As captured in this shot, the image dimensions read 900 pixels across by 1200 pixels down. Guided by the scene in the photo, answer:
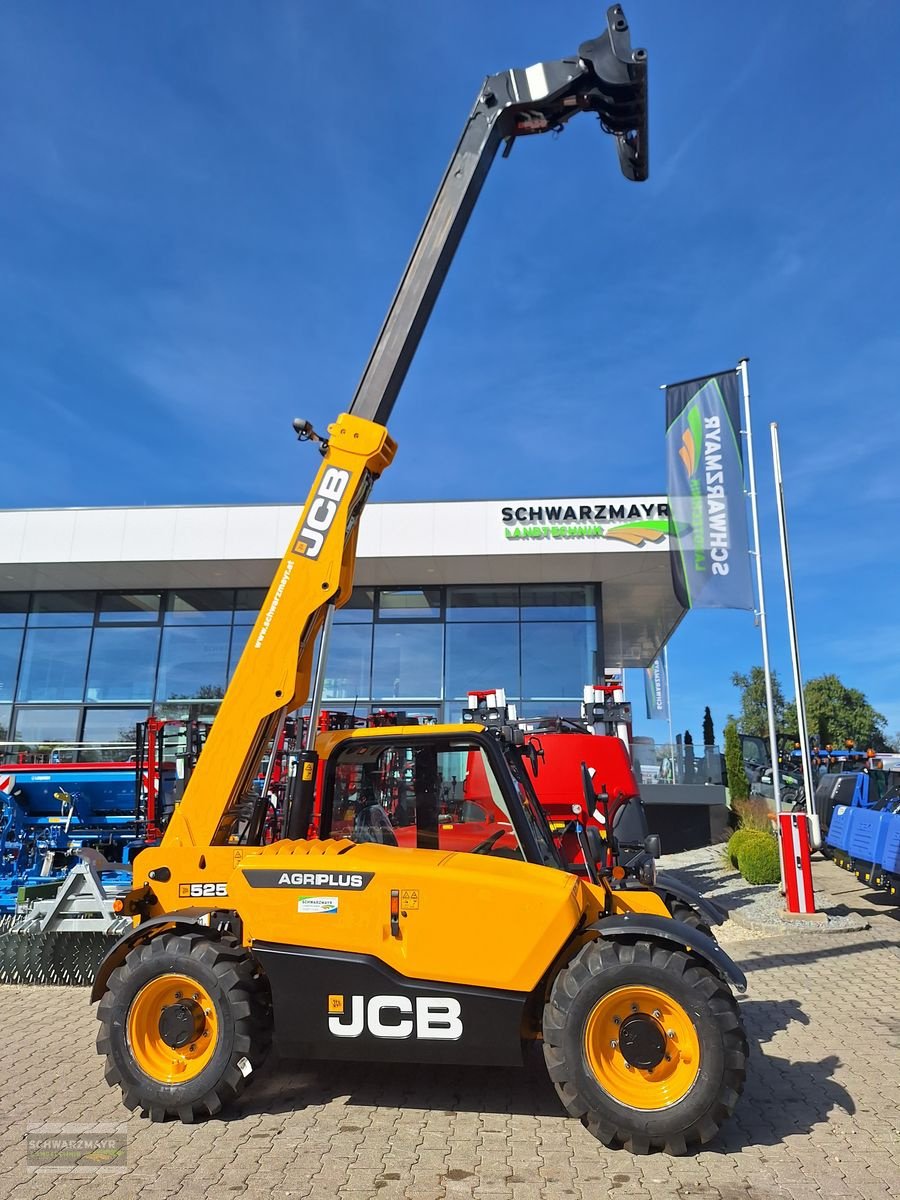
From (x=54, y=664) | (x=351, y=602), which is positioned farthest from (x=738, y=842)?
(x=54, y=664)

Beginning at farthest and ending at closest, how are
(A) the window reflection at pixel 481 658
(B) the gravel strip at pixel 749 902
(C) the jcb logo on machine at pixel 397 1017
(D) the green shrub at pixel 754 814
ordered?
(A) the window reflection at pixel 481 658 → (D) the green shrub at pixel 754 814 → (B) the gravel strip at pixel 749 902 → (C) the jcb logo on machine at pixel 397 1017

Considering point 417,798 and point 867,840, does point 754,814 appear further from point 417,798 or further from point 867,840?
point 417,798

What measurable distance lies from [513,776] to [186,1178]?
2.37 meters

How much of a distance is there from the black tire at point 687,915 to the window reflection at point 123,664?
16.9m

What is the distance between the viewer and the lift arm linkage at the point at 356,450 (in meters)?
4.63

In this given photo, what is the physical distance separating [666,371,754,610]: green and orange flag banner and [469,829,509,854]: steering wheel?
8416 mm

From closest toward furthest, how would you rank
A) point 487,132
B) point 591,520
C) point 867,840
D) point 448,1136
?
point 448,1136 < point 487,132 < point 867,840 < point 591,520

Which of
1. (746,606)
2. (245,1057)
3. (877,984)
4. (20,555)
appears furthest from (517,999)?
(20,555)

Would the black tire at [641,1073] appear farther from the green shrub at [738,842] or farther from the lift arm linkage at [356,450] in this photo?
the green shrub at [738,842]

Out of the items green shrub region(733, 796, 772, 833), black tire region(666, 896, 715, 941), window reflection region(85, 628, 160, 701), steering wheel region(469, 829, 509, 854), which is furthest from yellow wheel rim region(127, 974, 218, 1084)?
window reflection region(85, 628, 160, 701)

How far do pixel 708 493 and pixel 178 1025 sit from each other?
10.6 meters

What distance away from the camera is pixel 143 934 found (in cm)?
A: 427

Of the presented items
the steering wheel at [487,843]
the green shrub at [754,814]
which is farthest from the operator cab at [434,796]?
the green shrub at [754,814]

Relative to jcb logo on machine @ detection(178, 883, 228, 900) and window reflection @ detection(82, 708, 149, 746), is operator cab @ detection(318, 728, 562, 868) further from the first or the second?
window reflection @ detection(82, 708, 149, 746)
